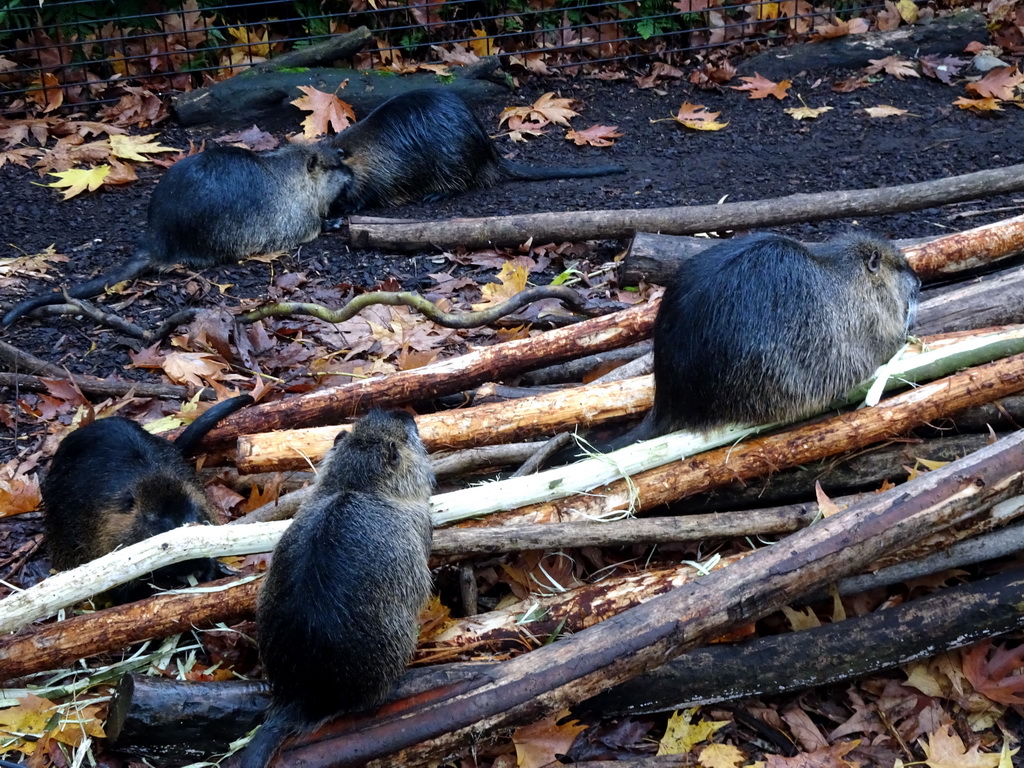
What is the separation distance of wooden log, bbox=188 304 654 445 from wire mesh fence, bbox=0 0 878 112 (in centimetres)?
451

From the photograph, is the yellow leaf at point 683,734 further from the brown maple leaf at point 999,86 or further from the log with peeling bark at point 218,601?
the brown maple leaf at point 999,86

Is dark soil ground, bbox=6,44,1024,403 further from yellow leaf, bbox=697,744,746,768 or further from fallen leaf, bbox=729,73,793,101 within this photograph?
yellow leaf, bbox=697,744,746,768

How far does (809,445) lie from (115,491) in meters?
2.44

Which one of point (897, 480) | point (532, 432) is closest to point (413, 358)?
point (532, 432)

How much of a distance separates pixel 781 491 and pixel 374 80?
5443 mm

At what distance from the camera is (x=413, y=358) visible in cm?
443

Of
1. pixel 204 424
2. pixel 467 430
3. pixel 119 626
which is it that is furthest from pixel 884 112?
pixel 119 626

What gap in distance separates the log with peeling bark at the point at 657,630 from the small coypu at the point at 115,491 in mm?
1221

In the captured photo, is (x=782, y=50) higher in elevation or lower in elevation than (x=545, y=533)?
higher

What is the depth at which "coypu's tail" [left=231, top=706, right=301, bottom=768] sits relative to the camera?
8.32ft

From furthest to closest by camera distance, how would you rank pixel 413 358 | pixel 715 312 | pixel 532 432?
pixel 413 358, pixel 532 432, pixel 715 312

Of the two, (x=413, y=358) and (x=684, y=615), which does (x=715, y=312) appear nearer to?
(x=684, y=615)

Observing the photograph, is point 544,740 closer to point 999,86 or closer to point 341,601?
point 341,601

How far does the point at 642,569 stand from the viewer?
3.27 meters
